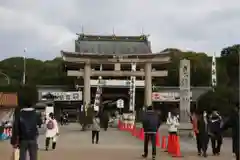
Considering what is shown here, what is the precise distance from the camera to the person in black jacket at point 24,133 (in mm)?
8422

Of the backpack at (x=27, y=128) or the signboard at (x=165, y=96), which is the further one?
the signboard at (x=165, y=96)

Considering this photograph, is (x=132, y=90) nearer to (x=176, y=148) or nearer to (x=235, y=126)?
(x=176, y=148)

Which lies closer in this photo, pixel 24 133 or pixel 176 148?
pixel 24 133

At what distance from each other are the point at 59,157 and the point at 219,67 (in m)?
48.1

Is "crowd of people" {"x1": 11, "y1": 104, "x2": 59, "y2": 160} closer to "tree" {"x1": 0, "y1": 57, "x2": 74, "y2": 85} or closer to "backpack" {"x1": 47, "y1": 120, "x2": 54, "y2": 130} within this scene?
"backpack" {"x1": 47, "y1": 120, "x2": 54, "y2": 130}

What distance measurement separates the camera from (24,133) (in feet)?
27.7

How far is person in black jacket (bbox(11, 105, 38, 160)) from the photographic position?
842 centimetres

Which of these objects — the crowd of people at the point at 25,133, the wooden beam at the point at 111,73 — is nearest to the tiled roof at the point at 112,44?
the wooden beam at the point at 111,73

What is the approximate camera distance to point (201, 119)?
14.4 metres

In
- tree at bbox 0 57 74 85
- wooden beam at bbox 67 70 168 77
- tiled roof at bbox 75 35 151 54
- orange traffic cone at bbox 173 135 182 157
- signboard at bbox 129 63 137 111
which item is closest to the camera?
orange traffic cone at bbox 173 135 182 157

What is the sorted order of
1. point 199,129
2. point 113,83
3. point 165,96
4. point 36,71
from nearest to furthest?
1. point 199,129
2. point 113,83
3. point 165,96
4. point 36,71

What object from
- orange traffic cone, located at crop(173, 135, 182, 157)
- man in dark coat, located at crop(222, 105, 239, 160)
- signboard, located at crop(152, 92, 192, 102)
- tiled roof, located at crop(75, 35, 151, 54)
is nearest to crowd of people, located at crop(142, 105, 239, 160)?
Result: orange traffic cone, located at crop(173, 135, 182, 157)

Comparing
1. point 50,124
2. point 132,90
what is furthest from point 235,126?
point 132,90

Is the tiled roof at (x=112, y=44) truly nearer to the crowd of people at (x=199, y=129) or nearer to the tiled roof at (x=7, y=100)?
the tiled roof at (x=7, y=100)
